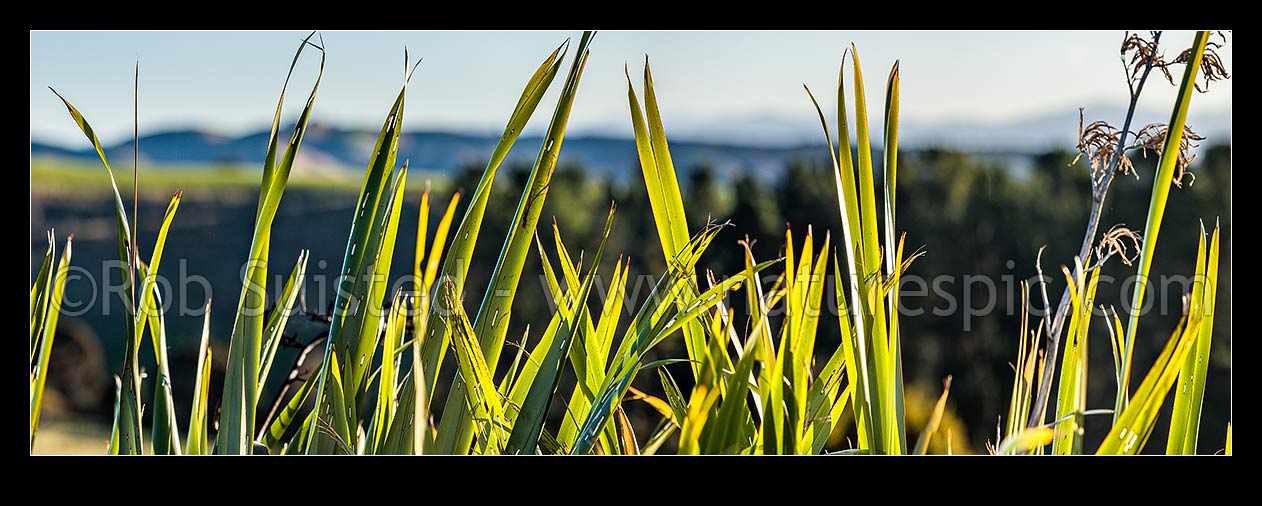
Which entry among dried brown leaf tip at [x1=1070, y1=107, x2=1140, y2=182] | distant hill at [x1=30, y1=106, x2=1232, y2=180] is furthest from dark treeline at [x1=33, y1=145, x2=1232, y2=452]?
dried brown leaf tip at [x1=1070, y1=107, x2=1140, y2=182]

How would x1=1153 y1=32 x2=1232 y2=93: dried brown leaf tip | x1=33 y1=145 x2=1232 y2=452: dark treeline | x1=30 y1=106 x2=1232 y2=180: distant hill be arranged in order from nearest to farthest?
x1=1153 y1=32 x2=1232 y2=93: dried brown leaf tip → x1=30 y1=106 x2=1232 y2=180: distant hill → x1=33 y1=145 x2=1232 y2=452: dark treeline

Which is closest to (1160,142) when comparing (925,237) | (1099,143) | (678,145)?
(1099,143)

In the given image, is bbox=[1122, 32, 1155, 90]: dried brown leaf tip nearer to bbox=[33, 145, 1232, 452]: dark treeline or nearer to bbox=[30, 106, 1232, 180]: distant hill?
bbox=[30, 106, 1232, 180]: distant hill

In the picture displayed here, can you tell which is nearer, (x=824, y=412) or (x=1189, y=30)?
(x=1189, y=30)

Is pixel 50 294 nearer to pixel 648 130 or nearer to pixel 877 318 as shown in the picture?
pixel 648 130

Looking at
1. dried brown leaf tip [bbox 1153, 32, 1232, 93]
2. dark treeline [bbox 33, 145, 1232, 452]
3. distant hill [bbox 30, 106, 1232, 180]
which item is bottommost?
dark treeline [bbox 33, 145, 1232, 452]

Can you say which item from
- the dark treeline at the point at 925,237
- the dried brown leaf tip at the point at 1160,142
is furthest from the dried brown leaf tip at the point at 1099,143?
the dark treeline at the point at 925,237

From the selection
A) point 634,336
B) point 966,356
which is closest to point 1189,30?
point 634,336
